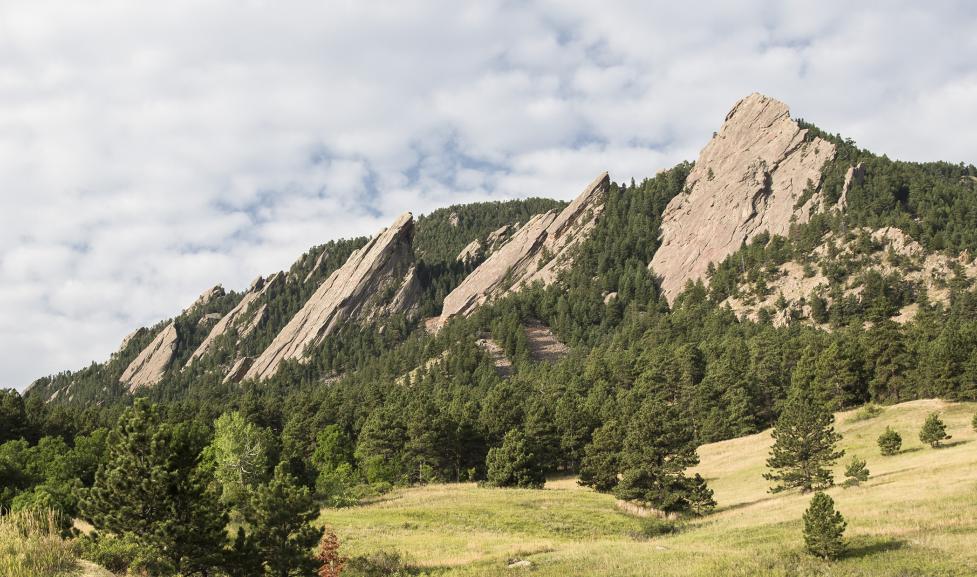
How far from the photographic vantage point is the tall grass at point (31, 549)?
14039mm

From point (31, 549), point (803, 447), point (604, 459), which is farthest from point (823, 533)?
point (604, 459)

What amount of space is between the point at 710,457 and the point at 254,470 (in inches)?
2119

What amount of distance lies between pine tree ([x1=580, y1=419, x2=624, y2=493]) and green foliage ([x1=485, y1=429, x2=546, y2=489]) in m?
5.66

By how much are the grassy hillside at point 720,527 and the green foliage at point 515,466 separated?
13.0 feet

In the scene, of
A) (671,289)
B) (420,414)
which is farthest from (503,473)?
(671,289)

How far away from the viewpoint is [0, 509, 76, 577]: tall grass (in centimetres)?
1404

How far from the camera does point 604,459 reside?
68750 mm

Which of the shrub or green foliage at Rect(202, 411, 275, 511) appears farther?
the shrub

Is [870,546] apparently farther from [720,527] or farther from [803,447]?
[803,447]

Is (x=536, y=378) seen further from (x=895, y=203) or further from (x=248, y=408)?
(x=895, y=203)

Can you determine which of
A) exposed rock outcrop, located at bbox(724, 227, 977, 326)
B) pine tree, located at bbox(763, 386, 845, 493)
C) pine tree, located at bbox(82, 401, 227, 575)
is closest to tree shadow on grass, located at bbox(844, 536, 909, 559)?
pine tree, located at bbox(763, 386, 845, 493)

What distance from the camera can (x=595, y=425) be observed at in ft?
281

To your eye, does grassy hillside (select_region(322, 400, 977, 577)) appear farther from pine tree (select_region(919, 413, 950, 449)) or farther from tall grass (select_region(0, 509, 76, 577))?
tall grass (select_region(0, 509, 76, 577))

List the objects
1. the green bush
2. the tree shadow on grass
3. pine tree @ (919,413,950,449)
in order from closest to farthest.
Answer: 1. the green bush
2. the tree shadow on grass
3. pine tree @ (919,413,950,449)
